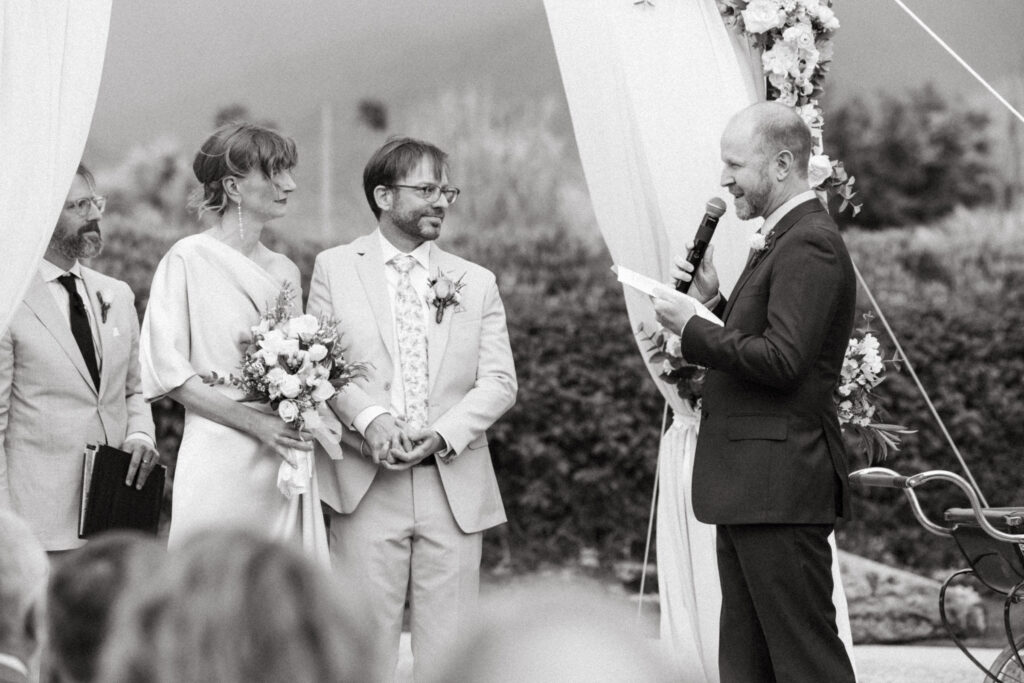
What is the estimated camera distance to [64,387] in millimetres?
4680

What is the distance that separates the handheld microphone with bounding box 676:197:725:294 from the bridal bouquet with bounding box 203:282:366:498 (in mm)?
1091

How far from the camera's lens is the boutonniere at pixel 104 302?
4.96 meters

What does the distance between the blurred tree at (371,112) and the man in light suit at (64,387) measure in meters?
4.36

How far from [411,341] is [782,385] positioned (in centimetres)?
140

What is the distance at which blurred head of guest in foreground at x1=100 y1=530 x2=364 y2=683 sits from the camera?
1.27m

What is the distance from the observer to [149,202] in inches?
345

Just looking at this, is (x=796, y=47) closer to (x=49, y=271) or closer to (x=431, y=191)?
(x=431, y=191)

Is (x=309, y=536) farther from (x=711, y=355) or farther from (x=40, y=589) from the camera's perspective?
(x=40, y=589)

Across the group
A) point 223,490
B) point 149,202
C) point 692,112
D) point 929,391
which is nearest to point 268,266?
point 223,490

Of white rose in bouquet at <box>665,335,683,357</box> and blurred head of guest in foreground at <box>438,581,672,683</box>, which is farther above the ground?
white rose in bouquet at <box>665,335,683,357</box>

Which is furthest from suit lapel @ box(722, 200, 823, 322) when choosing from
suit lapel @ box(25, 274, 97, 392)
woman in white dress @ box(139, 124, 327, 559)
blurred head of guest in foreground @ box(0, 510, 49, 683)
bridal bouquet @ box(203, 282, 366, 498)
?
blurred head of guest in foreground @ box(0, 510, 49, 683)

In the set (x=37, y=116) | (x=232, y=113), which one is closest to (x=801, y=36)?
(x=37, y=116)

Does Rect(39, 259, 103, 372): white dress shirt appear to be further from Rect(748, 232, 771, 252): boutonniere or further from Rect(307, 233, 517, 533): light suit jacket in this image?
Rect(748, 232, 771, 252): boutonniere

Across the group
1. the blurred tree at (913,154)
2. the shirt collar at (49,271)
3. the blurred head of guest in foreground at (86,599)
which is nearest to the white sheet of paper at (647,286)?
the shirt collar at (49,271)
